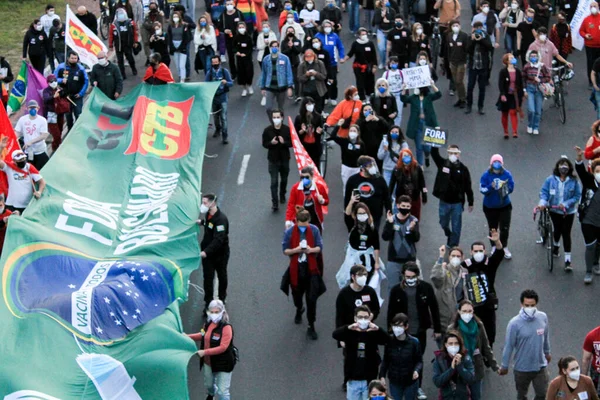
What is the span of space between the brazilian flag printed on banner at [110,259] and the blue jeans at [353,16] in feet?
28.7

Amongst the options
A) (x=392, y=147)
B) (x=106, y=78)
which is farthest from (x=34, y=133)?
(x=392, y=147)

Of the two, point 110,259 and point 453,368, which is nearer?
point 453,368

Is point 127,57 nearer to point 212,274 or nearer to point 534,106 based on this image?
point 534,106

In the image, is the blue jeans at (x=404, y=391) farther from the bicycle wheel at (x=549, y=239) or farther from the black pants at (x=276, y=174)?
the black pants at (x=276, y=174)

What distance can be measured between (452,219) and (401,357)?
502 centimetres

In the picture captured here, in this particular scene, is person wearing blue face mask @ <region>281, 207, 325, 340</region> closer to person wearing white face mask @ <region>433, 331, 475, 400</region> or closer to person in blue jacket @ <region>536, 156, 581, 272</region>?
person wearing white face mask @ <region>433, 331, 475, 400</region>

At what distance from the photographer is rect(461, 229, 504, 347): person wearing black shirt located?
1516cm

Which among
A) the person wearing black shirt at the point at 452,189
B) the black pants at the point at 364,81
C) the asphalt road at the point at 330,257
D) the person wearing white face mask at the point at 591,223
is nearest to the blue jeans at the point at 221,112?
the asphalt road at the point at 330,257

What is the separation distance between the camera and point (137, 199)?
59.6 ft

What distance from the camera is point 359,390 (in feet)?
46.4

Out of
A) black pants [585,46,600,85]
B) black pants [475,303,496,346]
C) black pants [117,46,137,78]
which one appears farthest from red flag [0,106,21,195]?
black pants [585,46,600,85]

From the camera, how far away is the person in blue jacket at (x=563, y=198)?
17.7 m

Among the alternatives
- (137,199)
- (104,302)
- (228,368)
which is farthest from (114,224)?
(228,368)

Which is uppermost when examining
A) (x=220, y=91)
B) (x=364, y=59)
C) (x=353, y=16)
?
(x=353, y=16)
